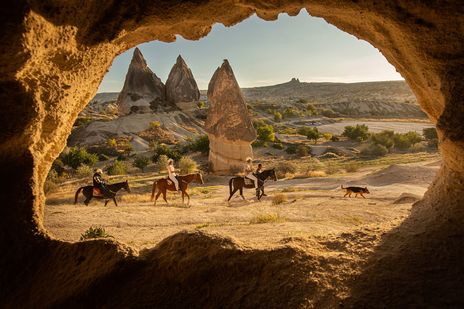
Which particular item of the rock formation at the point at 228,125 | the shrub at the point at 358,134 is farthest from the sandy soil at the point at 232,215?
the shrub at the point at 358,134

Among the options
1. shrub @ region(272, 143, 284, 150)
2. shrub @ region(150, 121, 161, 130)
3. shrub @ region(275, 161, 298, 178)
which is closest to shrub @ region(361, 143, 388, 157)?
shrub @ region(272, 143, 284, 150)

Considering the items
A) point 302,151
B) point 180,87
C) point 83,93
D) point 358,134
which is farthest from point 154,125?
point 83,93

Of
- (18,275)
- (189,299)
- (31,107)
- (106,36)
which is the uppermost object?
(106,36)

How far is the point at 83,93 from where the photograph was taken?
3664mm

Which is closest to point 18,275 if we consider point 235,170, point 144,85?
point 235,170

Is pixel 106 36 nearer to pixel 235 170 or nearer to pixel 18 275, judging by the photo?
pixel 18 275

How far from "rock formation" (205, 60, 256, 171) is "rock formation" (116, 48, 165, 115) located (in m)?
22.9

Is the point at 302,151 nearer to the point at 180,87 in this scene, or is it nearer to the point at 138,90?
the point at 180,87

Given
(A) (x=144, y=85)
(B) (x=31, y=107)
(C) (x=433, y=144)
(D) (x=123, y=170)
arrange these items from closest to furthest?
(B) (x=31, y=107) < (D) (x=123, y=170) < (C) (x=433, y=144) < (A) (x=144, y=85)

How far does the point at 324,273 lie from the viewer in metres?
2.95

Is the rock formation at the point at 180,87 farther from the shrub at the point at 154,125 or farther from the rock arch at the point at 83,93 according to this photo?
the rock arch at the point at 83,93

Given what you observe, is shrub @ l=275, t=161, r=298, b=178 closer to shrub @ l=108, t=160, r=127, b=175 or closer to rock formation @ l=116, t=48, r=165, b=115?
shrub @ l=108, t=160, r=127, b=175

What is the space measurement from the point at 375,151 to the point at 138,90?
28380 millimetres

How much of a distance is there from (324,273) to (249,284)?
65 centimetres
